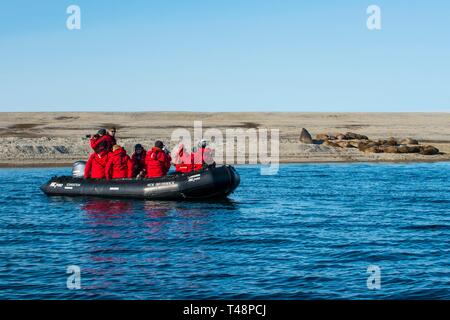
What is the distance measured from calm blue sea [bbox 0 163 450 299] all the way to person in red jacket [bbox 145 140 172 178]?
1310 millimetres

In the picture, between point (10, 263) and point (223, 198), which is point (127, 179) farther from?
point (10, 263)

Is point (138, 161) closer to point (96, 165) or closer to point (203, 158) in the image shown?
point (96, 165)

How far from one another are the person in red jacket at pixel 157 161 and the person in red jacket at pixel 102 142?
1502 mm

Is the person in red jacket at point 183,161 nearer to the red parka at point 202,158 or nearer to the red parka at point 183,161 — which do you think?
the red parka at point 183,161

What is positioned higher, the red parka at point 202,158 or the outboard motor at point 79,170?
the red parka at point 202,158

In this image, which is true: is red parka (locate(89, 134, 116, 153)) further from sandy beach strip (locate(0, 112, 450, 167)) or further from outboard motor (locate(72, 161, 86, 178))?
sandy beach strip (locate(0, 112, 450, 167))

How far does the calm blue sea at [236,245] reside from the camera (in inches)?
512

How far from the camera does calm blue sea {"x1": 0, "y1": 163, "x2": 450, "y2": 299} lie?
42.7ft

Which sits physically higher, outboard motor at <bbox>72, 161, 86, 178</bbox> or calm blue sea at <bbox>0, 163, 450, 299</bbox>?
outboard motor at <bbox>72, 161, 86, 178</bbox>

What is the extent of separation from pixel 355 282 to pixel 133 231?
289 inches

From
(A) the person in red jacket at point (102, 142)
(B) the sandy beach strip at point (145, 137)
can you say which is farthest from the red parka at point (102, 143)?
(B) the sandy beach strip at point (145, 137)

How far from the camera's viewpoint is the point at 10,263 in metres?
15.0

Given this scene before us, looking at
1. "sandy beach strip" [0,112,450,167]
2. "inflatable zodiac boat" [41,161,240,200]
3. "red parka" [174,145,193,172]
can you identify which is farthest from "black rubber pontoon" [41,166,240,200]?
"sandy beach strip" [0,112,450,167]

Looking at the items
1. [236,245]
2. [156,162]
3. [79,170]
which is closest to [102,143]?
[156,162]
